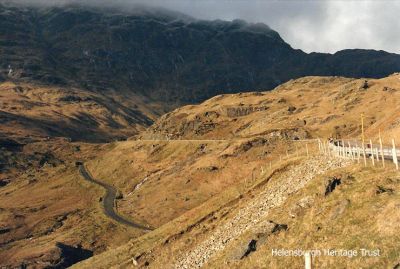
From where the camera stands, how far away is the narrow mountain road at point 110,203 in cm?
11725

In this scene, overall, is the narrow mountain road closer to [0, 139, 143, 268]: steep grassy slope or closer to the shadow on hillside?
[0, 139, 143, 268]: steep grassy slope

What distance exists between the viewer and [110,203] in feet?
464

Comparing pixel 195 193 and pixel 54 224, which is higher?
pixel 195 193

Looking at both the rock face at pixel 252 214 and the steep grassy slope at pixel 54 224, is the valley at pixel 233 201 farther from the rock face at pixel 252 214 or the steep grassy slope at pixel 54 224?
the steep grassy slope at pixel 54 224

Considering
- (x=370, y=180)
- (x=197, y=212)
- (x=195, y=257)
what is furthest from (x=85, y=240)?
(x=370, y=180)

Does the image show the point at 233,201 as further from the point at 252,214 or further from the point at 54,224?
the point at 54,224

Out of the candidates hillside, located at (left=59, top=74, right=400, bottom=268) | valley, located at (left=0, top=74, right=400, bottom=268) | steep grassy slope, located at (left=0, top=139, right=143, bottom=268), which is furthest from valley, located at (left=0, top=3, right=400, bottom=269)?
steep grassy slope, located at (left=0, top=139, right=143, bottom=268)

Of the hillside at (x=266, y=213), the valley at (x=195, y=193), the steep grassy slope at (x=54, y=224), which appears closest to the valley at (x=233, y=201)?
the hillside at (x=266, y=213)

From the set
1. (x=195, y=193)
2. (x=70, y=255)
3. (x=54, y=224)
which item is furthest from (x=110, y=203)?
(x=70, y=255)

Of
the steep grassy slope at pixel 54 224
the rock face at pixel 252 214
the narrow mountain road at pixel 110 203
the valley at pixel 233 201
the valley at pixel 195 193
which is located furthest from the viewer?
the narrow mountain road at pixel 110 203

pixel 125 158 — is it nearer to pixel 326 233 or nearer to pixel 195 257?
pixel 195 257

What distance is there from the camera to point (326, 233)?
36656 millimetres

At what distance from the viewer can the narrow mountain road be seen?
117 meters

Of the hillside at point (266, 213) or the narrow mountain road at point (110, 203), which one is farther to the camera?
the narrow mountain road at point (110, 203)
